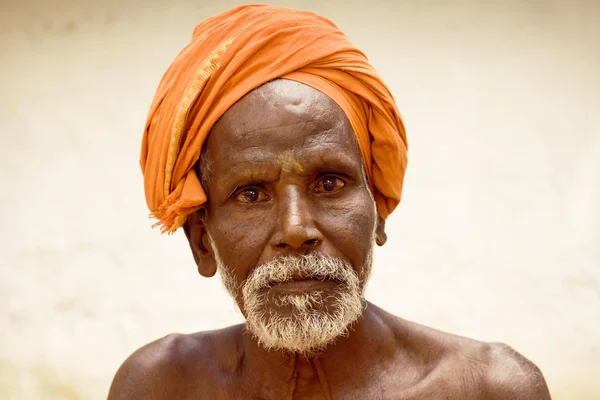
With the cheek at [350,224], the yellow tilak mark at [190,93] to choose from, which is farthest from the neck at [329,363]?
the yellow tilak mark at [190,93]

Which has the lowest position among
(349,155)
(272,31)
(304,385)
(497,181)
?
(304,385)

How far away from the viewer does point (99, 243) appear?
14.5ft

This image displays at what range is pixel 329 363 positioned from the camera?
8.43 feet

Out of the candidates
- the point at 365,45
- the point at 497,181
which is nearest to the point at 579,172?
the point at 497,181

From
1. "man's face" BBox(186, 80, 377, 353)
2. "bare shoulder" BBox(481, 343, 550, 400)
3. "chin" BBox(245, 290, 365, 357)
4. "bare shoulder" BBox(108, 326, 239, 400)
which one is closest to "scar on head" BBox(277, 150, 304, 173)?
"man's face" BBox(186, 80, 377, 353)

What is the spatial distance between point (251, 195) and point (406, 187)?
1.94 meters

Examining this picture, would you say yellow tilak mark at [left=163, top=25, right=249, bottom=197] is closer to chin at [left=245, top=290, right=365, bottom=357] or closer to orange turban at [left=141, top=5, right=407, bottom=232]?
orange turban at [left=141, top=5, right=407, bottom=232]

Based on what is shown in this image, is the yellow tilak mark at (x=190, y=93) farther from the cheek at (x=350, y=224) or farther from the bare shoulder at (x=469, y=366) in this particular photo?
the bare shoulder at (x=469, y=366)

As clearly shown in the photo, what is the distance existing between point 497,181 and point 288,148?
208 centimetres

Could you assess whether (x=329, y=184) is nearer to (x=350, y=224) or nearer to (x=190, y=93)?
(x=350, y=224)

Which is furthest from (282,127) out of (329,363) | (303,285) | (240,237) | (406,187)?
(406,187)

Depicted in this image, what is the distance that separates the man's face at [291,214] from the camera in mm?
2328

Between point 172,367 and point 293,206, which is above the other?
point 293,206

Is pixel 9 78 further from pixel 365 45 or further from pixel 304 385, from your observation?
pixel 304 385
